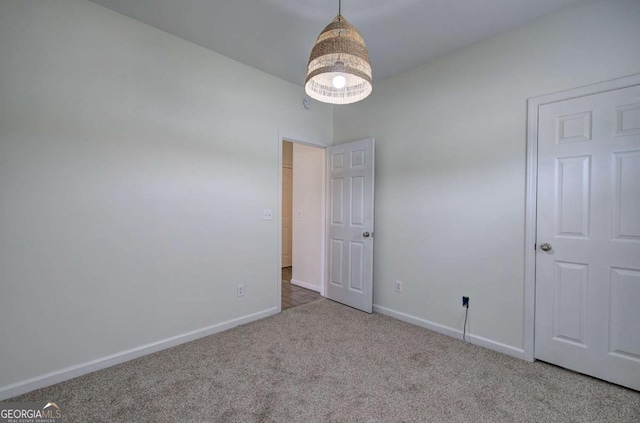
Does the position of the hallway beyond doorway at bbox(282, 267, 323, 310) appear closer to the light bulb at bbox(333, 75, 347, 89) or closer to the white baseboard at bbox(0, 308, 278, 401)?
the white baseboard at bbox(0, 308, 278, 401)

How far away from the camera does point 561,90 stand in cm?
212

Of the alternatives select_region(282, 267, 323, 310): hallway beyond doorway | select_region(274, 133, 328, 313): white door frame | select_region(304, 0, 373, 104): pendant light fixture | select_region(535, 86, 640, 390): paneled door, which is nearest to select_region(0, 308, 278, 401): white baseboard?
select_region(274, 133, 328, 313): white door frame

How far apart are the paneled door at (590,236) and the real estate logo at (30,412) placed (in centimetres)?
340

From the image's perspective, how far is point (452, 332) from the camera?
2.70 m

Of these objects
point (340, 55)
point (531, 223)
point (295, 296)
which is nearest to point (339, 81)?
point (340, 55)

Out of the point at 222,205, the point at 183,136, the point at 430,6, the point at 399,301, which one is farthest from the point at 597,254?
the point at 183,136

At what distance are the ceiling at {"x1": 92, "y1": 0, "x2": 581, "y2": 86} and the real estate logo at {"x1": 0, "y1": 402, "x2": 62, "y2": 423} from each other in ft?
9.12

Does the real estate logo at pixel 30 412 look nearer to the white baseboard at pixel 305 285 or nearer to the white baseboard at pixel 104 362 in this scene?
the white baseboard at pixel 104 362

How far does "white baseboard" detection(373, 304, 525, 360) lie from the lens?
2.34 m

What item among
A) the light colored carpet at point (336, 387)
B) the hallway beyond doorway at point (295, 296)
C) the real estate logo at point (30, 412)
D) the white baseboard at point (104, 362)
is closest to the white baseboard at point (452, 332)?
the light colored carpet at point (336, 387)

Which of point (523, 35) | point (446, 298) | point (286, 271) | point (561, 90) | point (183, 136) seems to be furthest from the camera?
point (286, 271)

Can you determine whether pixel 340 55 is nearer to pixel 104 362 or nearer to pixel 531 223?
pixel 531 223

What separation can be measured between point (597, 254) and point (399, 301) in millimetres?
1721

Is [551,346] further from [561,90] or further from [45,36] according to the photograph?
[45,36]
